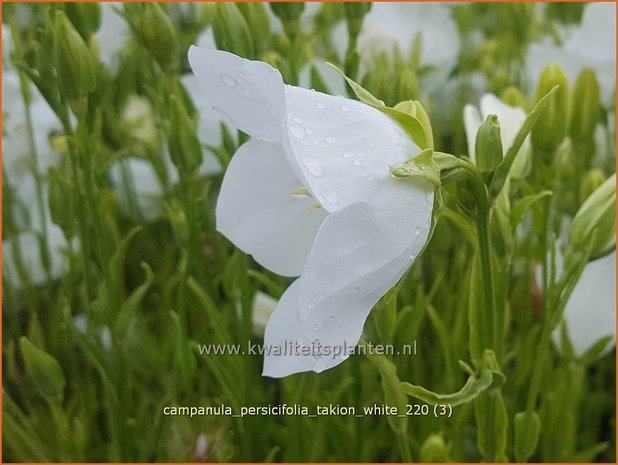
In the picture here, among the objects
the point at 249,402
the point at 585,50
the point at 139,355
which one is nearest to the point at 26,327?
the point at 139,355

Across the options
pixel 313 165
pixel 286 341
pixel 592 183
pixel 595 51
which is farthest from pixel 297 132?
pixel 595 51

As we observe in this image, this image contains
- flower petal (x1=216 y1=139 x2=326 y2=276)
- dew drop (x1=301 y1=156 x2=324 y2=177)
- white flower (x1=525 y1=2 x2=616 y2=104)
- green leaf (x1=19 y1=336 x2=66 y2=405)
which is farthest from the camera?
white flower (x1=525 y1=2 x2=616 y2=104)

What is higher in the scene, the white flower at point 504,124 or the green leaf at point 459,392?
the white flower at point 504,124

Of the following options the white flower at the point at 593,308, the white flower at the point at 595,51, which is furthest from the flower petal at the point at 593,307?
the white flower at the point at 595,51

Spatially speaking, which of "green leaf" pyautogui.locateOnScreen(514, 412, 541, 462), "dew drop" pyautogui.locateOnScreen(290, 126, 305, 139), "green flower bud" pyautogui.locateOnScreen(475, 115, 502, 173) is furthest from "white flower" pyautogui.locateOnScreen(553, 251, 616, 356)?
"dew drop" pyautogui.locateOnScreen(290, 126, 305, 139)

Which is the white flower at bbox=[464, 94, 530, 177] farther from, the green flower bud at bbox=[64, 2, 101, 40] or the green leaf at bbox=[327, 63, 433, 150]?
the green flower bud at bbox=[64, 2, 101, 40]

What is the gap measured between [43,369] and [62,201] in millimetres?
129

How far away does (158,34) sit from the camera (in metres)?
0.59

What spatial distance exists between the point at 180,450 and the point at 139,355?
0.10 metres

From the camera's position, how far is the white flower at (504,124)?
532 mm

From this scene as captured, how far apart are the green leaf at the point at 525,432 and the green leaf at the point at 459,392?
10 centimetres

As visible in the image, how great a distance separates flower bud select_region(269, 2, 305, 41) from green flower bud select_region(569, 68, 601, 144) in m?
0.24

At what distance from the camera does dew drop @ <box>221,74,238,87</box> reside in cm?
39

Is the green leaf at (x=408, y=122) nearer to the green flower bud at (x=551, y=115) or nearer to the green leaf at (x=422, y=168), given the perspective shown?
the green leaf at (x=422, y=168)
